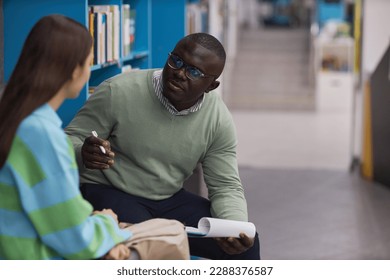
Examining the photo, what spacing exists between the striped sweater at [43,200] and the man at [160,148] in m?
0.62

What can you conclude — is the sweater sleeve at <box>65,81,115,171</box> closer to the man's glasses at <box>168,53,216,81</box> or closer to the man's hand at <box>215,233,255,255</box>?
the man's glasses at <box>168,53,216,81</box>

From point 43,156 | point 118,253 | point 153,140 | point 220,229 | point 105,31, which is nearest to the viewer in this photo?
point 43,156

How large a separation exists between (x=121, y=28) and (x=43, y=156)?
264 cm

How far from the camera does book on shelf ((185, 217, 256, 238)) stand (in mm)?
2361

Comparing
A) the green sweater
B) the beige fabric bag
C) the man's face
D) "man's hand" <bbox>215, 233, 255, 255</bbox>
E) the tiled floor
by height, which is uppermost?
the man's face

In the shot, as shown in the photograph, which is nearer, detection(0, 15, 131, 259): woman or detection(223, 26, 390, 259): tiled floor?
detection(0, 15, 131, 259): woman

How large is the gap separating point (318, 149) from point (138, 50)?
2.95 meters

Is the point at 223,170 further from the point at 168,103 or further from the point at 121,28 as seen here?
the point at 121,28

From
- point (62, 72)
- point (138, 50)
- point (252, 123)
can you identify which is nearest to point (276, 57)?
point (252, 123)

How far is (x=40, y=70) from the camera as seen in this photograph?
6.24 ft

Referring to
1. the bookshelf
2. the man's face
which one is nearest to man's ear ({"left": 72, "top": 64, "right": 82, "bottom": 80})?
the man's face

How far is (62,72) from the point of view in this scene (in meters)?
1.92

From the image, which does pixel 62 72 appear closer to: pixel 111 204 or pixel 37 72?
pixel 37 72

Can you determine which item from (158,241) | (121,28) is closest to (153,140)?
(158,241)
